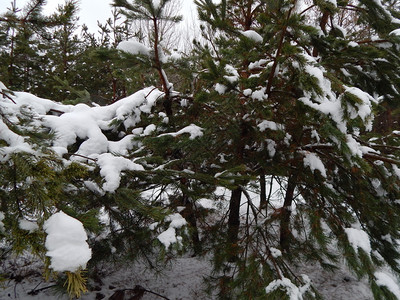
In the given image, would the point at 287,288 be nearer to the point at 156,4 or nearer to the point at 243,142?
the point at 243,142

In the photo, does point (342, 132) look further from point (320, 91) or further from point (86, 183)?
point (86, 183)

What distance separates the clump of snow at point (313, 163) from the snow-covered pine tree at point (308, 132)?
0.01 metres

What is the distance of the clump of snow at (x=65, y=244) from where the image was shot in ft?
2.63

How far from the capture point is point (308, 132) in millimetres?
2932

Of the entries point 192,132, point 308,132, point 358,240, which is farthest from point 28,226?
point 308,132

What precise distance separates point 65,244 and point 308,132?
2726mm

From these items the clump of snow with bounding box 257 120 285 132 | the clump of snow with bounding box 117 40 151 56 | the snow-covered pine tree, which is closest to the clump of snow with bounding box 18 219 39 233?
the snow-covered pine tree

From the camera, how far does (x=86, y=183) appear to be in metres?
1.85

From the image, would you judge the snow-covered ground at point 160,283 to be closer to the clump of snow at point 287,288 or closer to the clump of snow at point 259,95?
the clump of snow at point 287,288

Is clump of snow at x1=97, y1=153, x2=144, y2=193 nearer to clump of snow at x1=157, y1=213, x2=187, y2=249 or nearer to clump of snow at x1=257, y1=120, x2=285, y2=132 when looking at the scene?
clump of snow at x1=157, y1=213, x2=187, y2=249

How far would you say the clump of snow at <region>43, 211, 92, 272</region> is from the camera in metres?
0.80

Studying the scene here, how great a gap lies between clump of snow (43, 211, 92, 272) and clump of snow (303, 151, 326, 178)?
7.60 feet

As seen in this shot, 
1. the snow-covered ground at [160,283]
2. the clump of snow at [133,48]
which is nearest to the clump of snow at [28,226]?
the clump of snow at [133,48]

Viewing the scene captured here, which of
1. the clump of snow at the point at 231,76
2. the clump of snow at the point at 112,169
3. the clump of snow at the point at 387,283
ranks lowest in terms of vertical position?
the clump of snow at the point at 387,283
